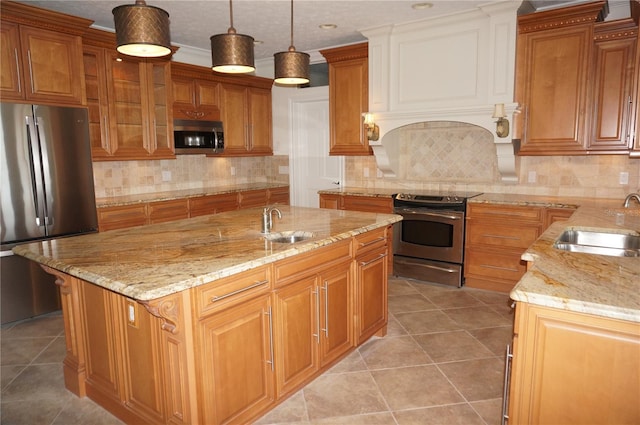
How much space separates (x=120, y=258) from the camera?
2041mm

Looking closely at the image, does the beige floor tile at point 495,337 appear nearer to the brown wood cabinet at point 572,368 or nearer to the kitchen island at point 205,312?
the kitchen island at point 205,312

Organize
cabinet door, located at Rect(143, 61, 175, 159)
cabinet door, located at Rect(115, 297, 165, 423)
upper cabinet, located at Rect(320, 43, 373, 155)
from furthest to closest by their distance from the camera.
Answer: upper cabinet, located at Rect(320, 43, 373, 155)
cabinet door, located at Rect(143, 61, 175, 159)
cabinet door, located at Rect(115, 297, 165, 423)

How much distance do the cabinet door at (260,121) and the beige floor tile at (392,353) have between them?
3667mm

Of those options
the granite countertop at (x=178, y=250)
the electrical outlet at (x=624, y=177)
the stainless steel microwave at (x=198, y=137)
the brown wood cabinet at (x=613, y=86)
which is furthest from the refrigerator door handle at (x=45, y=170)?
the electrical outlet at (x=624, y=177)

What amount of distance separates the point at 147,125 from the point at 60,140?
1.11 metres

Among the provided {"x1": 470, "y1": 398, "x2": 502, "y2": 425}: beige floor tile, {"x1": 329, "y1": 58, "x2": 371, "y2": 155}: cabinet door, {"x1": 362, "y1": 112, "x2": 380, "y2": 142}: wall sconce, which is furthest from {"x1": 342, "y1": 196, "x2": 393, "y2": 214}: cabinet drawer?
{"x1": 470, "y1": 398, "x2": 502, "y2": 425}: beige floor tile

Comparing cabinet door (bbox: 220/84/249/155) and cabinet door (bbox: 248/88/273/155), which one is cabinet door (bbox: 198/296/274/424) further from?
cabinet door (bbox: 248/88/273/155)

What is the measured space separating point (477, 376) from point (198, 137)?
4004 millimetres

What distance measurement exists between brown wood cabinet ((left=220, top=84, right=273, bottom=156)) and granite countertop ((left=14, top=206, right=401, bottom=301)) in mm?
2900

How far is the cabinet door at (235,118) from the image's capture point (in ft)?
18.6

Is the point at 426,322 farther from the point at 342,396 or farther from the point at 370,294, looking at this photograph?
the point at 342,396

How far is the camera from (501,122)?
13.4 ft

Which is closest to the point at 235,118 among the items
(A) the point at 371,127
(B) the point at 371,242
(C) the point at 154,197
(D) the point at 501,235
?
(C) the point at 154,197

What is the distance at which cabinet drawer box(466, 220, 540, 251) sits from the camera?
4039 mm
